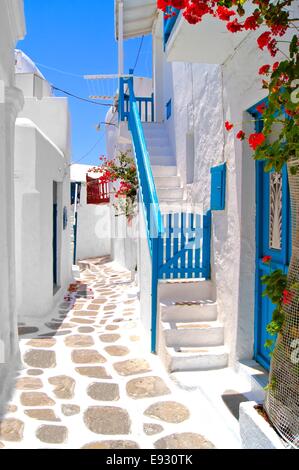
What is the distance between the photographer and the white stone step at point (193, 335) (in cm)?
461

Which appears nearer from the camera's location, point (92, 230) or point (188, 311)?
point (188, 311)

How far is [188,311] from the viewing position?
4961mm

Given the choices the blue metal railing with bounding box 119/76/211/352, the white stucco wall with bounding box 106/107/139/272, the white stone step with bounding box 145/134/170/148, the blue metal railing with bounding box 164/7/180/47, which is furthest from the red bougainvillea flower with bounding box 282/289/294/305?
the white stucco wall with bounding box 106/107/139/272

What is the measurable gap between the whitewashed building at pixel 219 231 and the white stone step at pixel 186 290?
1 cm

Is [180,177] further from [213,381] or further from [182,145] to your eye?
[213,381]

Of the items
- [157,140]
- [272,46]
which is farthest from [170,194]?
[272,46]

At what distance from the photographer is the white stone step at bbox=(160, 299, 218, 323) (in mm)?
4930

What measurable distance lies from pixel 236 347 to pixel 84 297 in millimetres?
5207

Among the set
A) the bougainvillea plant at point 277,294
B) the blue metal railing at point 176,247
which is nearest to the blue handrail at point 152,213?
the blue metal railing at point 176,247

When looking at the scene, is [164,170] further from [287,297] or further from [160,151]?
[287,297]

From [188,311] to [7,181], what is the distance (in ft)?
8.84

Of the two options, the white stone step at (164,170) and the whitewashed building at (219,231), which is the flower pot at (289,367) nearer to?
the whitewashed building at (219,231)

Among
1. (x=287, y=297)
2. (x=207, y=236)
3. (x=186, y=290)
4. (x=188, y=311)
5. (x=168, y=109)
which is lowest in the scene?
(x=188, y=311)
